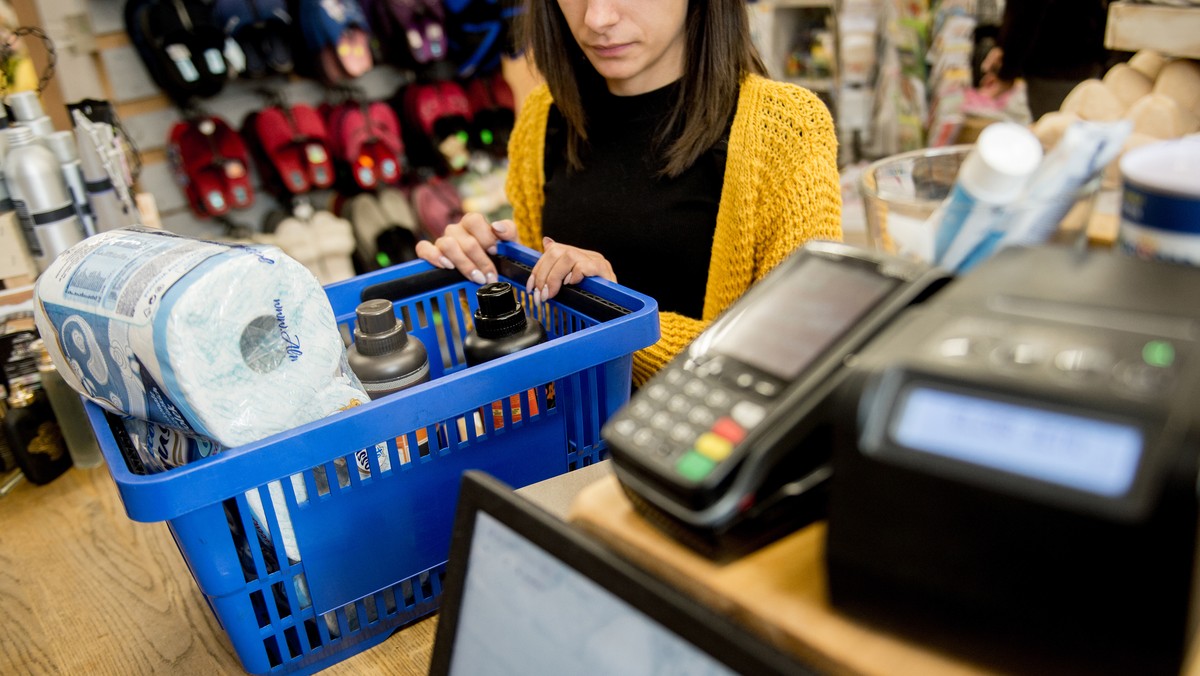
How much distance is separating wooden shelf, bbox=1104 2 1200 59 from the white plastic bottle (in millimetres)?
914

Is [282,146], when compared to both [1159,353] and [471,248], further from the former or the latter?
[1159,353]

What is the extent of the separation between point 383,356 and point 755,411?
17.0 inches

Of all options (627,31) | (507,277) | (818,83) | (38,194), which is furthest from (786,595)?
(818,83)

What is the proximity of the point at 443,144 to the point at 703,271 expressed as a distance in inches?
63.7

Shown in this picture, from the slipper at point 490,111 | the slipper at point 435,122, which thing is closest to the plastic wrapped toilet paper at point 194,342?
the slipper at point 435,122

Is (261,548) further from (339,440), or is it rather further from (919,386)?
(919,386)

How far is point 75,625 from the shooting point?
0.73 metres

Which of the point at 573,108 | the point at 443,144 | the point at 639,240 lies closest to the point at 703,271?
the point at 639,240

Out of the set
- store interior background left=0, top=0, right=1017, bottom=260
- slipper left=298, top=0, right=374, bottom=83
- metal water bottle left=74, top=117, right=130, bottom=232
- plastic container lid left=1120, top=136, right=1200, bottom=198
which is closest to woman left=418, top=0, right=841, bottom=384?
plastic container lid left=1120, top=136, right=1200, bottom=198

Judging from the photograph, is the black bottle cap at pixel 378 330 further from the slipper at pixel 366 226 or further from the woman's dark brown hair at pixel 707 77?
the slipper at pixel 366 226

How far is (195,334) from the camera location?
531mm

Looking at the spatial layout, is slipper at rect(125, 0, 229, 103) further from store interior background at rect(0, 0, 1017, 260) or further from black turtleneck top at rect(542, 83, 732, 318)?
black turtleneck top at rect(542, 83, 732, 318)

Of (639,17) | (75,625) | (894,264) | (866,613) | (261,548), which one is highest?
(639,17)

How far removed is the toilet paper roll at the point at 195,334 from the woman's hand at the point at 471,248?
1.07 ft
